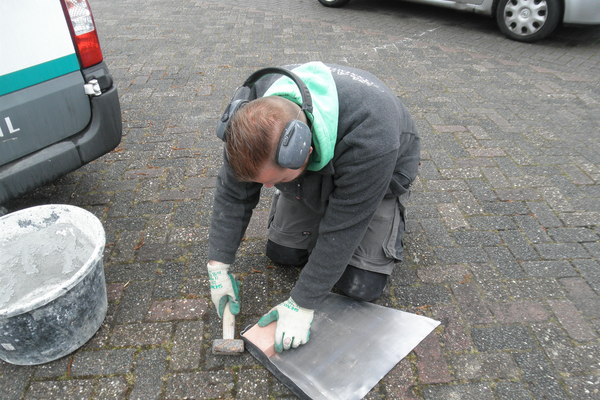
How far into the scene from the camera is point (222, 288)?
192 centimetres

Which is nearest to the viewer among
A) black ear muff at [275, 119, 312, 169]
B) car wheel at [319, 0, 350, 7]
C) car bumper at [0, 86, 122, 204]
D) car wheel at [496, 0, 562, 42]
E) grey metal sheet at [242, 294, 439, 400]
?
black ear muff at [275, 119, 312, 169]

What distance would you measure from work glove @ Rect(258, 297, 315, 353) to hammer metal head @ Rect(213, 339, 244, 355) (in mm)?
167

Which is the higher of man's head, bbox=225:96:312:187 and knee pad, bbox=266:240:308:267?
man's head, bbox=225:96:312:187

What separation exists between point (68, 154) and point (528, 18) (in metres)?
5.13

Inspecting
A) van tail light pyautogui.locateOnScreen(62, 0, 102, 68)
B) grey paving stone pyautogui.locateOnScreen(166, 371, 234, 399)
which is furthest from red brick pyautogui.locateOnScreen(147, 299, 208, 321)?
van tail light pyautogui.locateOnScreen(62, 0, 102, 68)

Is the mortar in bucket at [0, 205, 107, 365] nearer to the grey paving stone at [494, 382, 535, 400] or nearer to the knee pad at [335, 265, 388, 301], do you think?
the knee pad at [335, 265, 388, 301]

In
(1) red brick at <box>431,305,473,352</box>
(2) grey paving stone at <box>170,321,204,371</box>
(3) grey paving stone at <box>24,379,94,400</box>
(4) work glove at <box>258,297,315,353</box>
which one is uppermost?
(4) work glove at <box>258,297,315,353</box>

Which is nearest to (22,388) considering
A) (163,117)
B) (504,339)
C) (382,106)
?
(382,106)

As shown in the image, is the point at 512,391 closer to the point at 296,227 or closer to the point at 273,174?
the point at 296,227

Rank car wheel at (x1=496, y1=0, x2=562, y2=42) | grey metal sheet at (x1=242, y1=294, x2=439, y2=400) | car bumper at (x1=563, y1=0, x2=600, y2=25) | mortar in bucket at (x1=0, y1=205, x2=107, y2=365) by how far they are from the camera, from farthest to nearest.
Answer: car wheel at (x1=496, y1=0, x2=562, y2=42), car bumper at (x1=563, y1=0, x2=600, y2=25), grey metal sheet at (x1=242, y1=294, x2=439, y2=400), mortar in bucket at (x1=0, y1=205, x2=107, y2=365)

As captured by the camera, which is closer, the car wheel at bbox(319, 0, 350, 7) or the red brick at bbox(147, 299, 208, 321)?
the red brick at bbox(147, 299, 208, 321)

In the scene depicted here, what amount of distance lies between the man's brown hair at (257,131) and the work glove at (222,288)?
707mm

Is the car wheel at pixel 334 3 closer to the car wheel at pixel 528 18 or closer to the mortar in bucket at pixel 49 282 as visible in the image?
the car wheel at pixel 528 18

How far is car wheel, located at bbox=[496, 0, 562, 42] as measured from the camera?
4.95 metres
